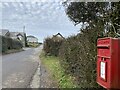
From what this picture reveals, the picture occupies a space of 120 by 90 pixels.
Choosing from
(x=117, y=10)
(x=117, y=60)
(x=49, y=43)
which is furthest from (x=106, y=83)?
(x=49, y=43)

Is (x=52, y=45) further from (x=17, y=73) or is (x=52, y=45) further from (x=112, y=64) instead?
(x=112, y=64)

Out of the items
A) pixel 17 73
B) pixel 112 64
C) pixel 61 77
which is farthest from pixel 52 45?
pixel 112 64

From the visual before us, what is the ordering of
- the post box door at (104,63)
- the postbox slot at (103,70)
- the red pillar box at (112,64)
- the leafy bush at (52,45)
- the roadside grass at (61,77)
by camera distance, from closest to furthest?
the red pillar box at (112,64)
the post box door at (104,63)
the postbox slot at (103,70)
the roadside grass at (61,77)
the leafy bush at (52,45)

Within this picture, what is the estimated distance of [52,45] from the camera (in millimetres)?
35250

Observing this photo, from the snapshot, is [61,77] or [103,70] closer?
[103,70]

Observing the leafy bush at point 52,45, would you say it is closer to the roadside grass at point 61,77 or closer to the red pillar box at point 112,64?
the roadside grass at point 61,77

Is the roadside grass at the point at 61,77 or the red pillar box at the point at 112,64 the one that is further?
the roadside grass at the point at 61,77

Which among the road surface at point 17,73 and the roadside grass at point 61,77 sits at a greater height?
the roadside grass at point 61,77

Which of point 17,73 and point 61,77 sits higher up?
point 61,77

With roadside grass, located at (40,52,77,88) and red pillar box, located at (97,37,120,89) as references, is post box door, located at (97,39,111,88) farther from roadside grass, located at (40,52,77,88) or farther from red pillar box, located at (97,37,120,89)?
roadside grass, located at (40,52,77,88)

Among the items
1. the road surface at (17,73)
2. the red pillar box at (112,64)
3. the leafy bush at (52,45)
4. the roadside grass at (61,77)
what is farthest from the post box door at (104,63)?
the leafy bush at (52,45)

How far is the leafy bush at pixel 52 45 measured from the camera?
34.4 meters

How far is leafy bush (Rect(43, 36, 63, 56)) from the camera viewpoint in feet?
113

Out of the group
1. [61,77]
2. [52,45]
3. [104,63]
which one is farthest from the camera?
[52,45]
